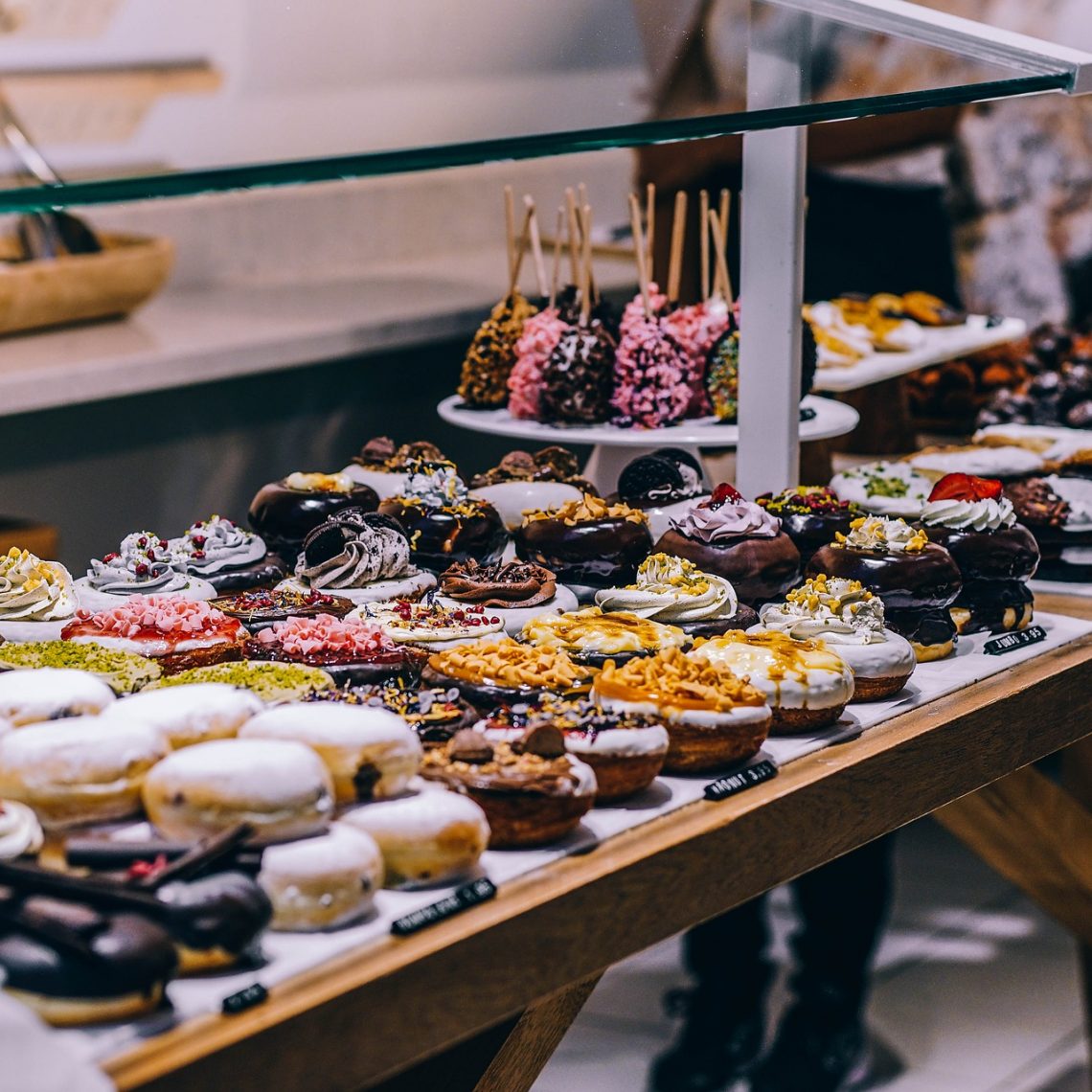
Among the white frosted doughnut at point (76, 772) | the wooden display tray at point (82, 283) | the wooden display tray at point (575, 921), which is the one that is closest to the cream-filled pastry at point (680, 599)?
the wooden display tray at point (575, 921)

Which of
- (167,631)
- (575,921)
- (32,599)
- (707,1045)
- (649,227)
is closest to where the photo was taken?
(575,921)

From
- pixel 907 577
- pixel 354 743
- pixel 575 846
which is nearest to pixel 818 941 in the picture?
pixel 907 577

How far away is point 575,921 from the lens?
1438 millimetres

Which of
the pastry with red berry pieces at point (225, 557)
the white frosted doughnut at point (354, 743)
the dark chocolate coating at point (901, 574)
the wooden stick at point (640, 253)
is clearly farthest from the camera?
the wooden stick at point (640, 253)

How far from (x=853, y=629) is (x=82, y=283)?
271 cm

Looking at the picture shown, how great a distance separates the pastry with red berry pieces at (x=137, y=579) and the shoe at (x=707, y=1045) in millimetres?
1952

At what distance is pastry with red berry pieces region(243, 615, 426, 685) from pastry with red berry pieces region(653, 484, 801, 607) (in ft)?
1.45

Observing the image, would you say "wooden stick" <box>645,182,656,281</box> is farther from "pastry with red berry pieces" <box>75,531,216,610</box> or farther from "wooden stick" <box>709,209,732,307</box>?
"pastry with red berry pieces" <box>75,531,216,610</box>

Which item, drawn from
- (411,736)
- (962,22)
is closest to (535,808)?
(411,736)

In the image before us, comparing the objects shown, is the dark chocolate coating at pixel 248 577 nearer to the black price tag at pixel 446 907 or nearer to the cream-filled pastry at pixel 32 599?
the cream-filled pastry at pixel 32 599

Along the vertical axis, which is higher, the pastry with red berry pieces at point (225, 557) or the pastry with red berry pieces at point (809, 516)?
the pastry with red berry pieces at point (809, 516)

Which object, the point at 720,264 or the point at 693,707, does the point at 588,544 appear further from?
the point at 720,264

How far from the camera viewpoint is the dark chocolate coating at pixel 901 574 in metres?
2.02

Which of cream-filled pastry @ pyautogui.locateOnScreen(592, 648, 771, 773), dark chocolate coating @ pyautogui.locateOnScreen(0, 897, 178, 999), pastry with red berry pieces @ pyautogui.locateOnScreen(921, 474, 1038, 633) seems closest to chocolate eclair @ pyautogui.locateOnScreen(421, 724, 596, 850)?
cream-filled pastry @ pyautogui.locateOnScreen(592, 648, 771, 773)
